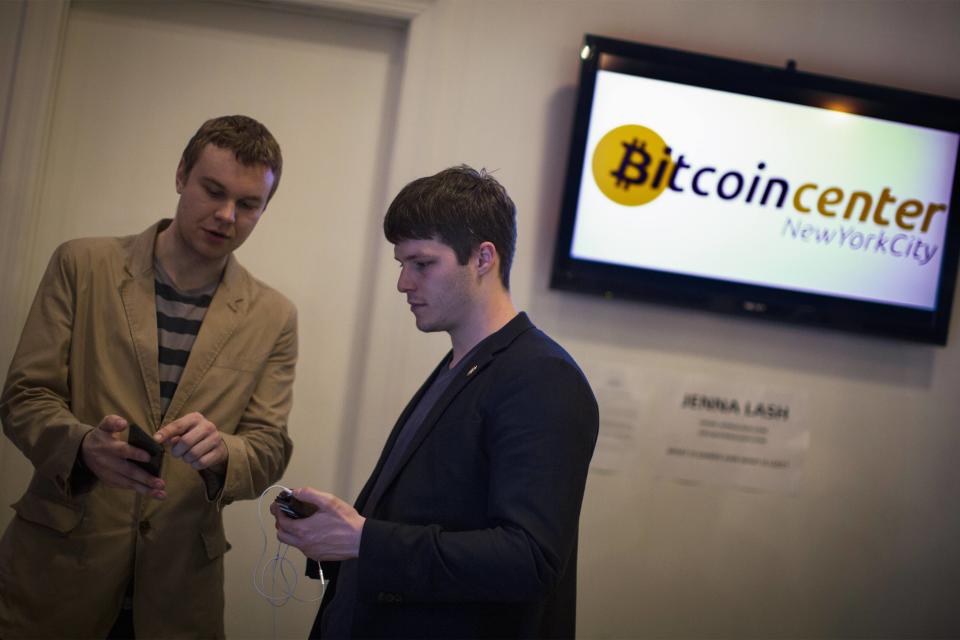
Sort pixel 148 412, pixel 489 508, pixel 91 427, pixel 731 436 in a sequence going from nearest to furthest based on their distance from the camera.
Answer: pixel 489 508 < pixel 91 427 < pixel 148 412 < pixel 731 436

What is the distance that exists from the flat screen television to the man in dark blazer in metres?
1.23

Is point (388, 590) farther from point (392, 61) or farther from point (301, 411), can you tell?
point (392, 61)

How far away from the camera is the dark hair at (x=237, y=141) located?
214 cm

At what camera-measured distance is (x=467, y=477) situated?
1.52 meters

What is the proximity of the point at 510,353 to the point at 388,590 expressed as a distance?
17.8 inches

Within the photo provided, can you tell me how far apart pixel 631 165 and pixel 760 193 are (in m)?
0.44

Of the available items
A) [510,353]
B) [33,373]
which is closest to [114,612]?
[33,373]

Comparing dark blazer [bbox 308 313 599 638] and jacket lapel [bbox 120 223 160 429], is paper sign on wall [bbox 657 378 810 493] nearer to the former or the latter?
dark blazer [bbox 308 313 599 638]

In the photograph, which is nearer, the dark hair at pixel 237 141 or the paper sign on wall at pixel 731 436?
the dark hair at pixel 237 141

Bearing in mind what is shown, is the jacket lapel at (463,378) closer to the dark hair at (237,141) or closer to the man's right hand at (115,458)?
the man's right hand at (115,458)

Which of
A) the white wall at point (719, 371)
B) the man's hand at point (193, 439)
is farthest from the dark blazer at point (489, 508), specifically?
the white wall at point (719, 371)

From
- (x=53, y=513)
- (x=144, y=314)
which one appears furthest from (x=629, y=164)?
(x=53, y=513)

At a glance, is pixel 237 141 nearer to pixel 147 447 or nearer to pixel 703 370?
pixel 147 447

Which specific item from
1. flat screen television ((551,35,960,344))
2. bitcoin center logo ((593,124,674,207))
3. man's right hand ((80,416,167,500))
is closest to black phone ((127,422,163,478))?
Answer: man's right hand ((80,416,167,500))
